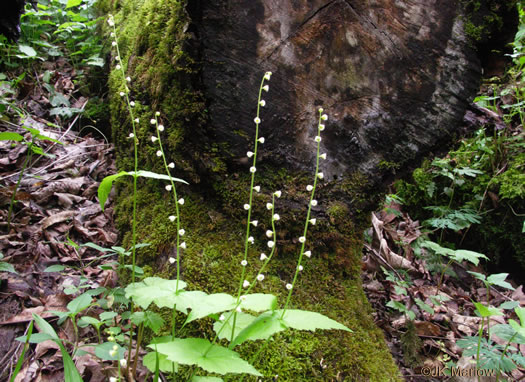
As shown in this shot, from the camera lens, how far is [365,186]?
198 cm

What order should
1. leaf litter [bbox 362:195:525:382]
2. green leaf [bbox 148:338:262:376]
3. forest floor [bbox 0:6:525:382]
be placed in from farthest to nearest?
leaf litter [bbox 362:195:525:382], forest floor [bbox 0:6:525:382], green leaf [bbox 148:338:262:376]

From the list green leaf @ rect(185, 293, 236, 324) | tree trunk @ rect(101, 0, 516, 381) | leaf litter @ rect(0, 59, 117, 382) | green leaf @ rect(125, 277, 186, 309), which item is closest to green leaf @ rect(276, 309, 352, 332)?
green leaf @ rect(185, 293, 236, 324)

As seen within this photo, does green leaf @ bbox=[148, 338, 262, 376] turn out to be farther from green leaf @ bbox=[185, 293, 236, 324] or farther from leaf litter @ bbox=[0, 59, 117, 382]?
leaf litter @ bbox=[0, 59, 117, 382]

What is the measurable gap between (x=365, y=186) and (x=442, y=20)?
3.38 ft

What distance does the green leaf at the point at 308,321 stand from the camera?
3.45 ft

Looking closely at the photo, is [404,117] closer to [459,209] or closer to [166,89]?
[166,89]

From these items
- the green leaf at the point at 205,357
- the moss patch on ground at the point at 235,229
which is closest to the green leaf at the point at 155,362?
the green leaf at the point at 205,357

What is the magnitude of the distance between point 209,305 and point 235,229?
83 cm

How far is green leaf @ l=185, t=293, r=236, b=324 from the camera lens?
3.45ft

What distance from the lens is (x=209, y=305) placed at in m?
1.09

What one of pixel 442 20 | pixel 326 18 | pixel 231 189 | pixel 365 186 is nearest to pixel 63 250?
pixel 231 189

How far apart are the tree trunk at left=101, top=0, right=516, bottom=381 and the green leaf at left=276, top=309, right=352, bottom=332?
1.99ft

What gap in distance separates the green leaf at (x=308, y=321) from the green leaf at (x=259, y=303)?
0.21 feet

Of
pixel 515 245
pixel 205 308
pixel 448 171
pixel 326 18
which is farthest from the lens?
pixel 448 171
